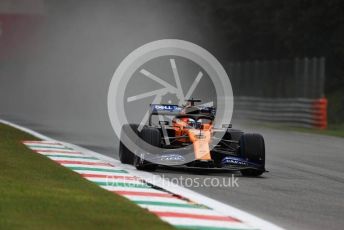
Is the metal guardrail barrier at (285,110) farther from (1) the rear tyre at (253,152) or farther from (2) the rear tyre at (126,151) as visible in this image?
(1) the rear tyre at (253,152)

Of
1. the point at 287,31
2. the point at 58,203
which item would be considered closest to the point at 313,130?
the point at 58,203

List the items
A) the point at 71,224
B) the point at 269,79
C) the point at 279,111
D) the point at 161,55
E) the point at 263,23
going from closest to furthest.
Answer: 1. the point at 71,224
2. the point at 279,111
3. the point at 269,79
4. the point at 161,55
5. the point at 263,23

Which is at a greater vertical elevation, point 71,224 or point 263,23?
point 263,23

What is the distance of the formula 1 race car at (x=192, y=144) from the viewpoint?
12844 millimetres

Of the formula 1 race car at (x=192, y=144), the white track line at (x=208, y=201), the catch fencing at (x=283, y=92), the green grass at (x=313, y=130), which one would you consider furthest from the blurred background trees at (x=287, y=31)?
the white track line at (x=208, y=201)

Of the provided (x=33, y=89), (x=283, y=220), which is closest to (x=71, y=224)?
(x=283, y=220)

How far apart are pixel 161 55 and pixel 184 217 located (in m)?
38.0

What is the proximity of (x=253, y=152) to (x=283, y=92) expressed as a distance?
21.0 metres

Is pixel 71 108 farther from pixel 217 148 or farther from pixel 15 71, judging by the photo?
pixel 217 148

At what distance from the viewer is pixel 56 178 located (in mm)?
11336

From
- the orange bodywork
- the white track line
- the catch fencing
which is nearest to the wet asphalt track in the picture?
the white track line

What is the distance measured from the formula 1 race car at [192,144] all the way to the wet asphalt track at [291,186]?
0.20m

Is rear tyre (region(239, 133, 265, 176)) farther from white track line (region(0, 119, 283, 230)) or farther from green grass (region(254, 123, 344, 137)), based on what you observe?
green grass (region(254, 123, 344, 137))

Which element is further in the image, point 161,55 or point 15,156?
point 161,55
